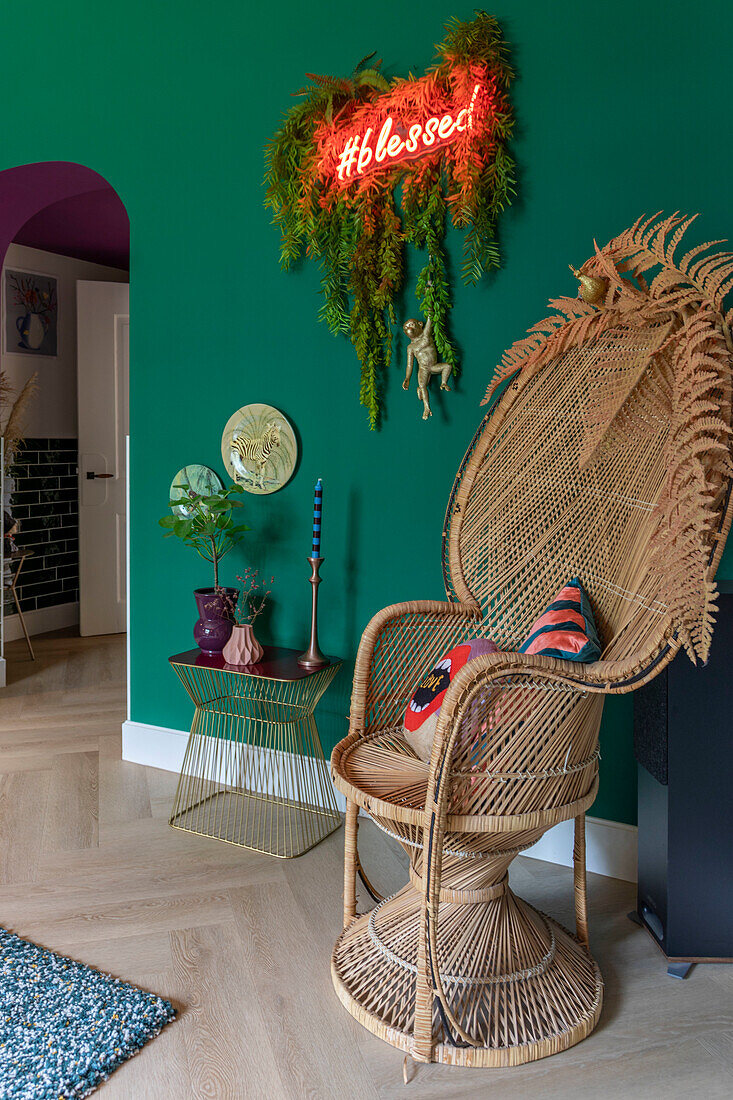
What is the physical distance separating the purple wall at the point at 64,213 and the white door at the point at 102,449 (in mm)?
266

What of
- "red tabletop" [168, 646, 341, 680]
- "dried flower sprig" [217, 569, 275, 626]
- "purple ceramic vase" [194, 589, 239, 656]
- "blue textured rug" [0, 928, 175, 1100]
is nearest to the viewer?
"blue textured rug" [0, 928, 175, 1100]

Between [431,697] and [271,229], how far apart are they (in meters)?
1.73

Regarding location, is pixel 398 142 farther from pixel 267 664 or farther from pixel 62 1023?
pixel 62 1023

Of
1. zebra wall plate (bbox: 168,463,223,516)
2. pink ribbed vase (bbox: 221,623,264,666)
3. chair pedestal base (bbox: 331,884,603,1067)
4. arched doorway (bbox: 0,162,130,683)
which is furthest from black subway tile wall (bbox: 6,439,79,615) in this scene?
chair pedestal base (bbox: 331,884,603,1067)

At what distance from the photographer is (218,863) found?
2.35 meters

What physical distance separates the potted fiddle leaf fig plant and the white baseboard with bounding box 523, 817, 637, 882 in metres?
1.17

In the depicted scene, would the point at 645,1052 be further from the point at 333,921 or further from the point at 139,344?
the point at 139,344

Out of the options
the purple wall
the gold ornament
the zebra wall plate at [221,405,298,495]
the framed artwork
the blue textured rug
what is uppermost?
the purple wall

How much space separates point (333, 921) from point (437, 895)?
64 centimetres

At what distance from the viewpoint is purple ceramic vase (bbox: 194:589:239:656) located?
107 inches

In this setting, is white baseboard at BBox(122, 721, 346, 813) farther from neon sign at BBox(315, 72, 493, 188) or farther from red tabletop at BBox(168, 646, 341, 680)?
neon sign at BBox(315, 72, 493, 188)

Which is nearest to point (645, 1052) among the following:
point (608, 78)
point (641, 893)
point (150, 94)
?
point (641, 893)

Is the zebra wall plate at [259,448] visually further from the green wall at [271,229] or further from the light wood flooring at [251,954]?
the light wood flooring at [251,954]

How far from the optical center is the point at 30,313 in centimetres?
496
